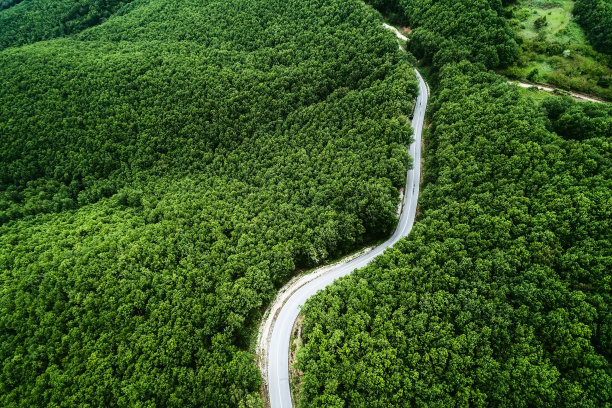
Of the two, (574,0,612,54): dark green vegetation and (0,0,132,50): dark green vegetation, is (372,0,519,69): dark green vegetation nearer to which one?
(574,0,612,54): dark green vegetation

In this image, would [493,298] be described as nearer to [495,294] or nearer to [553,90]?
[495,294]

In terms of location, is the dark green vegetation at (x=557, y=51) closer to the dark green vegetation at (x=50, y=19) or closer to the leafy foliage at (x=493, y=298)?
the leafy foliage at (x=493, y=298)

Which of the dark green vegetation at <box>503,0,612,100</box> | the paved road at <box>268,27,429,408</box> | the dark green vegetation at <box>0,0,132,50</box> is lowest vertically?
the paved road at <box>268,27,429,408</box>

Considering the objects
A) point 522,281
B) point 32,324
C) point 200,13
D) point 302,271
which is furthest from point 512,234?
point 200,13

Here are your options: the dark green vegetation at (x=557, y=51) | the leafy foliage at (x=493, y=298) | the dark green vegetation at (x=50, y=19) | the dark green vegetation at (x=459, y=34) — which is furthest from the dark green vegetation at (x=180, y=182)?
the dark green vegetation at (x=557, y=51)

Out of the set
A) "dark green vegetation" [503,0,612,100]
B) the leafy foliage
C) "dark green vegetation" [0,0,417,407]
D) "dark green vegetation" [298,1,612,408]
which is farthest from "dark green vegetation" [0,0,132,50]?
"dark green vegetation" [298,1,612,408]

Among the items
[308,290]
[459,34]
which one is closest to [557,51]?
[459,34]
